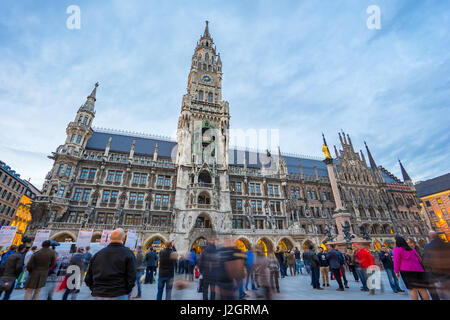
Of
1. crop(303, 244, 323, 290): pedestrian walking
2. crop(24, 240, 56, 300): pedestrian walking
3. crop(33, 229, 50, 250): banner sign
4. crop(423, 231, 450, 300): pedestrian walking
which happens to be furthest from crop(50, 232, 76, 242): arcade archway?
crop(423, 231, 450, 300): pedestrian walking

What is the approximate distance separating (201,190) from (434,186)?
58.3 metres

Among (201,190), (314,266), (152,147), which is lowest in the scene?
(314,266)

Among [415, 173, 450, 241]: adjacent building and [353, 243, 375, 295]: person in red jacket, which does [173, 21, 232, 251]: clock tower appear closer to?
[353, 243, 375, 295]: person in red jacket

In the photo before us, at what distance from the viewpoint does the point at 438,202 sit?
46312 millimetres

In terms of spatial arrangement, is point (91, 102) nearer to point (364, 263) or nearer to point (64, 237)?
point (64, 237)

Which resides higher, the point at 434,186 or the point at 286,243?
the point at 434,186

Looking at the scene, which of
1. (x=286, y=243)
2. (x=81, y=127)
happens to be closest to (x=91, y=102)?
(x=81, y=127)

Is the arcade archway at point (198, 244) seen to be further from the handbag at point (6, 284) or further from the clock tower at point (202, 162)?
the handbag at point (6, 284)

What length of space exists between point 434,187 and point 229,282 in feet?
223

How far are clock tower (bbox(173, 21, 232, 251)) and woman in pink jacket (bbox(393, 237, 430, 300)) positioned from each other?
22.2 m

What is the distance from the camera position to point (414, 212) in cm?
4344

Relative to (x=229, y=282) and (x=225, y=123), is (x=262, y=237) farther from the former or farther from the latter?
(x=229, y=282)

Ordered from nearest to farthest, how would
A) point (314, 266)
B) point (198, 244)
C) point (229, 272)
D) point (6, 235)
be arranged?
point (229, 272)
point (314, 266)
point (6, 235)
point (198, 244)
